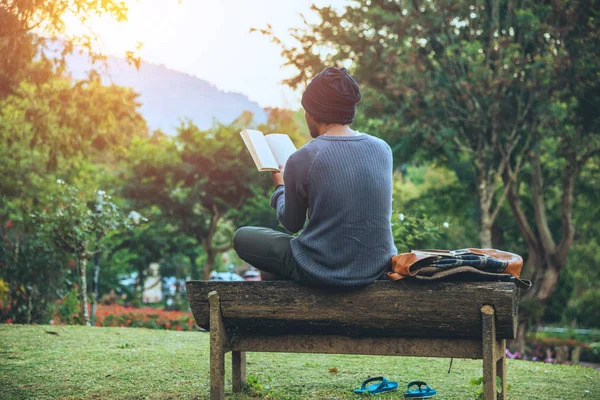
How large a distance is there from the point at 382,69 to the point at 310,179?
580 inches

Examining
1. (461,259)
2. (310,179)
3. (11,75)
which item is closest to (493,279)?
(461,259)

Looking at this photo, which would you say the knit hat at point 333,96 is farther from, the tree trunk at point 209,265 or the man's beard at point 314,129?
the tree trunk at point 209,265

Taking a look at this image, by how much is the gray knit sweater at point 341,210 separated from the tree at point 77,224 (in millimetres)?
8416

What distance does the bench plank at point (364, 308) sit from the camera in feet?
12.3

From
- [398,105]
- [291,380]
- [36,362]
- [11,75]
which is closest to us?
[291,380]

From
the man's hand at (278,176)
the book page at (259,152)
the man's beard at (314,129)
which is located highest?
the man's beard at (314,129)

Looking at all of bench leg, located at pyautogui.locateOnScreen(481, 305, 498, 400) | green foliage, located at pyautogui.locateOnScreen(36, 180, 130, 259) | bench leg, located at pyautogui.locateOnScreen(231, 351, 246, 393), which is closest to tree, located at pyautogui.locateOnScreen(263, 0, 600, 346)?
green foliage, located at pyautogui.locateOnScreen(36, 180, 130, 259)

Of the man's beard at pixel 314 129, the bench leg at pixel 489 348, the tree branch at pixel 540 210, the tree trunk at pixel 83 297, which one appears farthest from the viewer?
the tree branch at pixel 540 210

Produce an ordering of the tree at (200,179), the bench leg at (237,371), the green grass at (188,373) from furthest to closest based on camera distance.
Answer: the tree at (200,179) < the green grass at (188,373) < the bench leg at (237,371)

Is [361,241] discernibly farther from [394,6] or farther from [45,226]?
[394,6]

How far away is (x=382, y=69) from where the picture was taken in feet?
59.5

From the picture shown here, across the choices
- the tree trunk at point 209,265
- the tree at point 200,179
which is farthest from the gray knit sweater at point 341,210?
the tree at point 200,179

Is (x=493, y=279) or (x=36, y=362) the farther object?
(x=36, y=362)

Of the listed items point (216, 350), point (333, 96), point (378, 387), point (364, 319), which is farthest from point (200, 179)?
point (364, 319)
